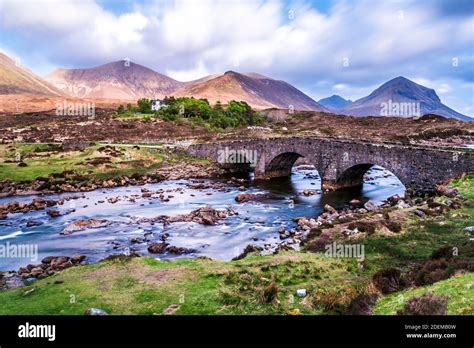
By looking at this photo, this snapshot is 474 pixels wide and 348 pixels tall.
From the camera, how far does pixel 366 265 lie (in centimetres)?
1839

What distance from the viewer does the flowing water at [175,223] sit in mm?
26688

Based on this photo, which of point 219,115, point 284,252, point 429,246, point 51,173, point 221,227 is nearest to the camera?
point 429,246

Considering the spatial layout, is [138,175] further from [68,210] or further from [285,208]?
[285,208]

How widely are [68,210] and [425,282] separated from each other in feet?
103

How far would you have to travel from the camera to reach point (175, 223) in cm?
3253

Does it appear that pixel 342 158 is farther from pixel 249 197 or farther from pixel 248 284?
pixel 248 284

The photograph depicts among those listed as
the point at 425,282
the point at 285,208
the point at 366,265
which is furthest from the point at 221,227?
the point at 425,282

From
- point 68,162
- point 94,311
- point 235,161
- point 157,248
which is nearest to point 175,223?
point 157,248

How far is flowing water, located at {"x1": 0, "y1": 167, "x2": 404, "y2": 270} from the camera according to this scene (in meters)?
26.7

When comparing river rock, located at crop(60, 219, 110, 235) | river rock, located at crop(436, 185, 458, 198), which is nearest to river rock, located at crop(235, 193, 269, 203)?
river rock, located at crop(60, 219, 110, 235)

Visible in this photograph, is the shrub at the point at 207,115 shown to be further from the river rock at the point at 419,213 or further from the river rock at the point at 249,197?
the river rock at the point at 419,213

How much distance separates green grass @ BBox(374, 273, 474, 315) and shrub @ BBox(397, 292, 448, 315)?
6.6 inches

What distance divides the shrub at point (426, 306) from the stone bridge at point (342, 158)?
25.2m

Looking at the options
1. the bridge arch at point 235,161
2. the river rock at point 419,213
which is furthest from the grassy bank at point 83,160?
the river rock at point 419,213
